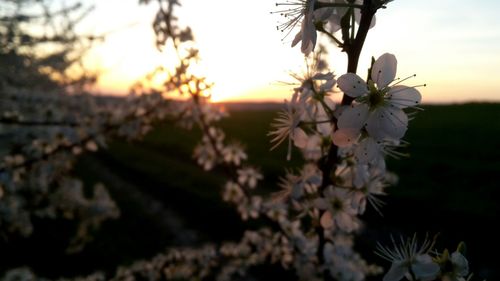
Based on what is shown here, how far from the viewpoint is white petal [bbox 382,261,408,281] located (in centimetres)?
134

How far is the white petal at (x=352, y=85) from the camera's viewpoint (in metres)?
1.32

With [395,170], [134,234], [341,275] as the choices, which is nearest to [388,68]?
[341,275]

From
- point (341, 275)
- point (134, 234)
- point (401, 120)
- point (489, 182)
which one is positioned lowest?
point (134, 234)

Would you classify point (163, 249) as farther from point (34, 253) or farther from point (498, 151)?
point (498, 151)

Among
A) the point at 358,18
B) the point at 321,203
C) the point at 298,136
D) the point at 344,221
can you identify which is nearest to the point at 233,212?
the point at 344,221

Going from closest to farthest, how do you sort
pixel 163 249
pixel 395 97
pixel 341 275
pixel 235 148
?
pixel 395 97 < pixel 341 275 < pixel 235 148 < pixel 163 249

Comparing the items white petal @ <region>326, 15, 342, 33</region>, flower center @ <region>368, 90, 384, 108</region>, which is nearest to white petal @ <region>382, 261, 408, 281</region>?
flower center @ <region>368, 90, 384, 108</region>

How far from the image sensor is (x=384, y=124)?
1.33 m

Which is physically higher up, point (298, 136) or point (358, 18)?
point (358, 18)

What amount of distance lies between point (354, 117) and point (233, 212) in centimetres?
994

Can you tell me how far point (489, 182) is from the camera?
1181 centimetres

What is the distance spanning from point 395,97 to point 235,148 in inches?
97.4

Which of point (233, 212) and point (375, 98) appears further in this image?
point (233, 212)

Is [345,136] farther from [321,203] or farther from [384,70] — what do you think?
[321,203]
